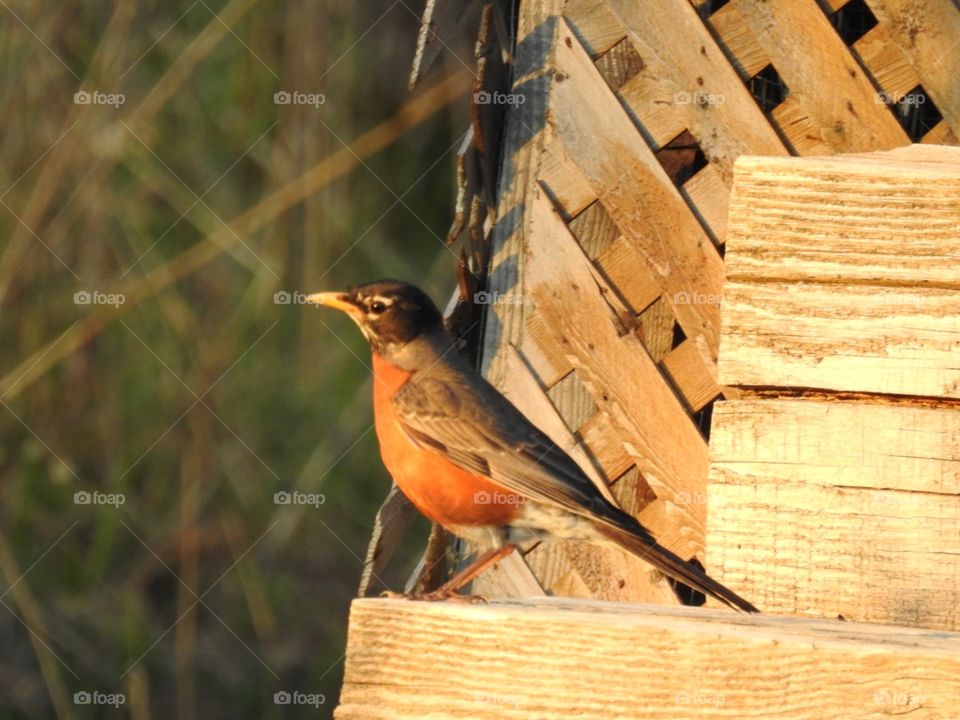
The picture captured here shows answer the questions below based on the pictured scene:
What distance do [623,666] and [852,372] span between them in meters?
0.83

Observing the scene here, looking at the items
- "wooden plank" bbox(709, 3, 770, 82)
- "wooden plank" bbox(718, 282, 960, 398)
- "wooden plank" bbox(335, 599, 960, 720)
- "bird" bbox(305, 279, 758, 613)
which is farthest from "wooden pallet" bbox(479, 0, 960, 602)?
"wooden plank" bbox(335, 599, 960, 720)

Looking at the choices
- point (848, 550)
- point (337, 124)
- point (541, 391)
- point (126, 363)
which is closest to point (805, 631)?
point (848, 550)

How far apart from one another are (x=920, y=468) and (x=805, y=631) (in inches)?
23.7

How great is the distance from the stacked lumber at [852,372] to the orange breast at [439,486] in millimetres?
1274

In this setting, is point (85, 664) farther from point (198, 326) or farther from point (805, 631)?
point (805, 631)

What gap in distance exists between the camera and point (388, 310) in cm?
380

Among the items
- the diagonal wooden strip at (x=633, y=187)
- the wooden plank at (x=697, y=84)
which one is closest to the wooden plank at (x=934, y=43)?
the wooden plank at (x=697, y=84)

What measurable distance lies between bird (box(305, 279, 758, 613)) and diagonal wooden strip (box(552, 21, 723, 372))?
661 millimetres

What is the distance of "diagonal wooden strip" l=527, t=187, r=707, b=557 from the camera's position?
4.21 m

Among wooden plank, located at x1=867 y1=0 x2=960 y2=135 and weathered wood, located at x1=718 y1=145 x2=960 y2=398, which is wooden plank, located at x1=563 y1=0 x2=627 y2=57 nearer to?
wooden plank, located at x1=867 y1=0 x2=960 y2=135

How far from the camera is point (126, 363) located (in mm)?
5434

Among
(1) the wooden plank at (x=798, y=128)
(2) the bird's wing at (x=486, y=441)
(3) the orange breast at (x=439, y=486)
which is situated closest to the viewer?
(3) the orange breast at (x=439, y=486)

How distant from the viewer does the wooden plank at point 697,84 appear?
13.7 ft

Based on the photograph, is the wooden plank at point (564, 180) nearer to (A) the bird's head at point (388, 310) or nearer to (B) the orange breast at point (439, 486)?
(A) the bird's head at point (388, 310)
